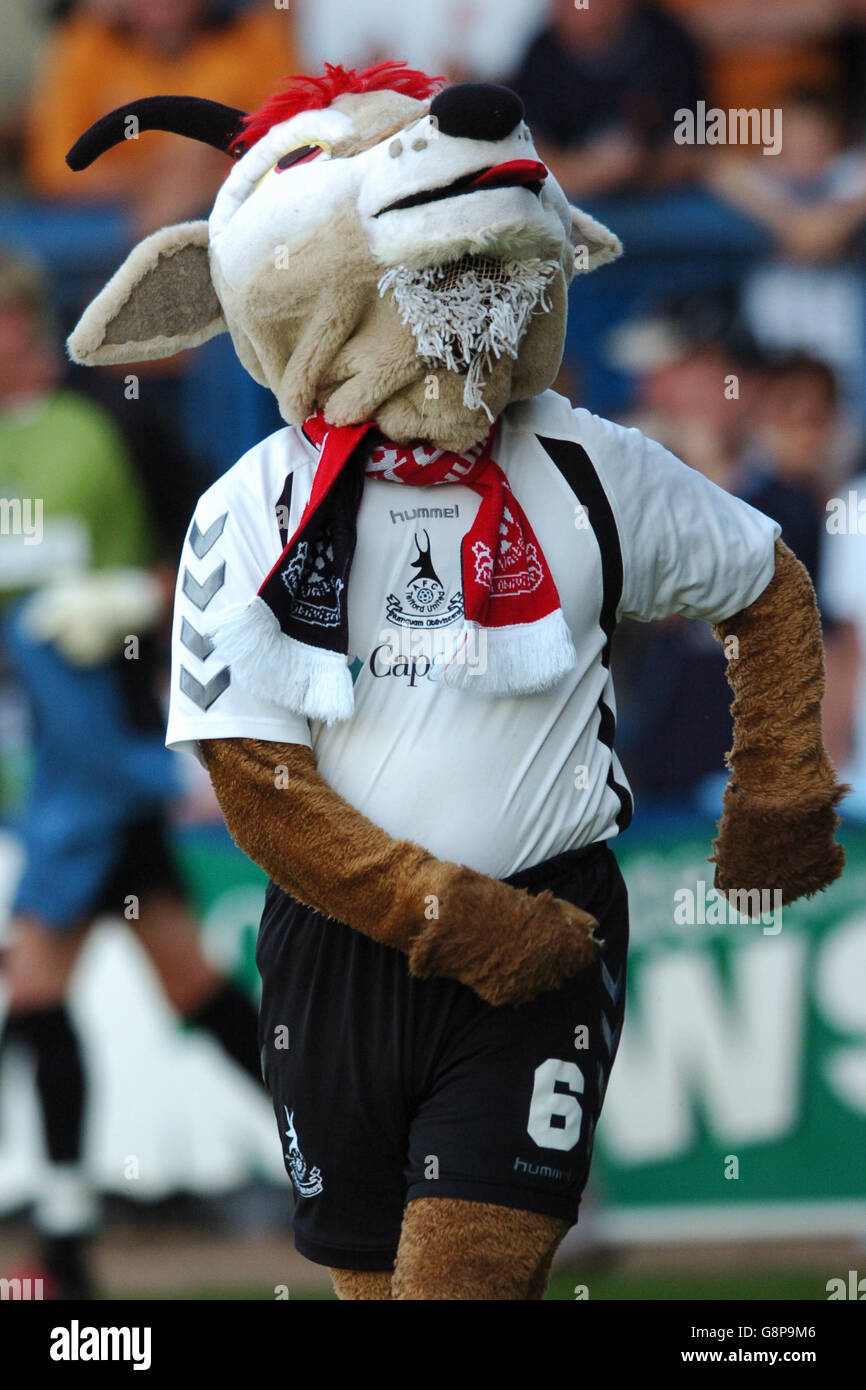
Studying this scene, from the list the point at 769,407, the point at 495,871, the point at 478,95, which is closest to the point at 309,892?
the point at 495,871

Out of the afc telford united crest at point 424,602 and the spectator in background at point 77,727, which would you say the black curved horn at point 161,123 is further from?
the spectator in background at point 77,727

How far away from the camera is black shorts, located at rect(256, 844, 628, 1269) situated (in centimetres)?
218

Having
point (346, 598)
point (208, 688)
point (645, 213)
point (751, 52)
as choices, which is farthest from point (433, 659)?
point (751, 52)

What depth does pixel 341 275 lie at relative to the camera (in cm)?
217

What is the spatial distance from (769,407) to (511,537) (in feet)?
6.99

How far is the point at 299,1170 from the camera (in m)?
2.34

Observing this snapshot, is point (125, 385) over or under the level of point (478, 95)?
over

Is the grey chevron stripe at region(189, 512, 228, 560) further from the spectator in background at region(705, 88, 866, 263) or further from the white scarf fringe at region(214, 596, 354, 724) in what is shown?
the spectator in background at region(705, 88, 866, 263)

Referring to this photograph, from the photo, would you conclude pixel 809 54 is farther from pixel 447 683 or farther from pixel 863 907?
pixel 447 683

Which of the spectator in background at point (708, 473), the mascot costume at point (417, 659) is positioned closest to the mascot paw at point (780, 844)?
the mascot costume at point (417, 659)

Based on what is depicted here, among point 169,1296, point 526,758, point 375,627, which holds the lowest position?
point 169,1296

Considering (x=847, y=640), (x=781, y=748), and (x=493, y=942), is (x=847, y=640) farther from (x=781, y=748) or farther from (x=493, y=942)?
(x=493, y=942)

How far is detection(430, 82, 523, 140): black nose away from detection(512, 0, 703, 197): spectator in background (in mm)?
2046

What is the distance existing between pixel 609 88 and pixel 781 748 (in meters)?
2.17
